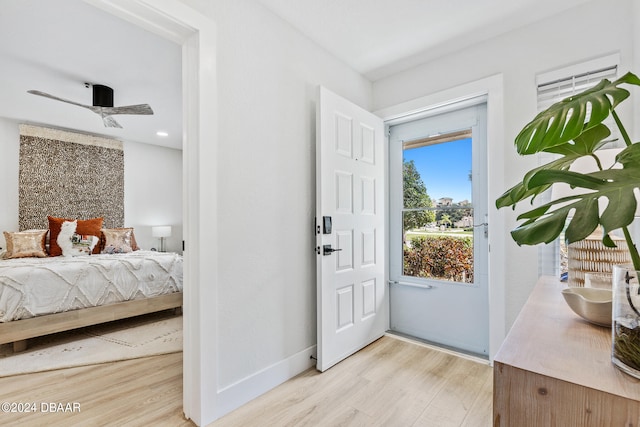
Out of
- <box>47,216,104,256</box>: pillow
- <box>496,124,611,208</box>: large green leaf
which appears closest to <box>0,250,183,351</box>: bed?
<box>47,216,104,256</box>: pillow

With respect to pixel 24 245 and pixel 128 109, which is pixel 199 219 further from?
pixel 24 245

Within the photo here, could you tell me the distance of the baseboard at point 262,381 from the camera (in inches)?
68.3

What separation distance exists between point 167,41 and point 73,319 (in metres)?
2.59

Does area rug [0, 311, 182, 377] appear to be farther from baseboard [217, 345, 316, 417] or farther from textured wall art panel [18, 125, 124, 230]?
textured wall art panel [18, 125, 124, 230]

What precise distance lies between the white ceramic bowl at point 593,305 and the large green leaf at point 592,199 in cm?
52

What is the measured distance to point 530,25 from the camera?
213 cm

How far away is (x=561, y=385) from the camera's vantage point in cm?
64

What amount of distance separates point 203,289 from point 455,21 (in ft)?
7.71

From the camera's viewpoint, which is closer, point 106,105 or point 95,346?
point 95,346

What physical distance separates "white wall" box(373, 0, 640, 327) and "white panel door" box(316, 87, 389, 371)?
0.85 metres

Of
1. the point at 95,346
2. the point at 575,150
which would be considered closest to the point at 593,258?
the point at 575,150

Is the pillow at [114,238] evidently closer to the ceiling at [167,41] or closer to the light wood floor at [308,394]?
the ceiling at [167,41]

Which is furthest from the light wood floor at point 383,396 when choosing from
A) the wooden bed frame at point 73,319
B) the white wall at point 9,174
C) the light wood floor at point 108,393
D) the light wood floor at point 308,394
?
the white wall at point 9,174

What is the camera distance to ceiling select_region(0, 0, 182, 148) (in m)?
2.08
